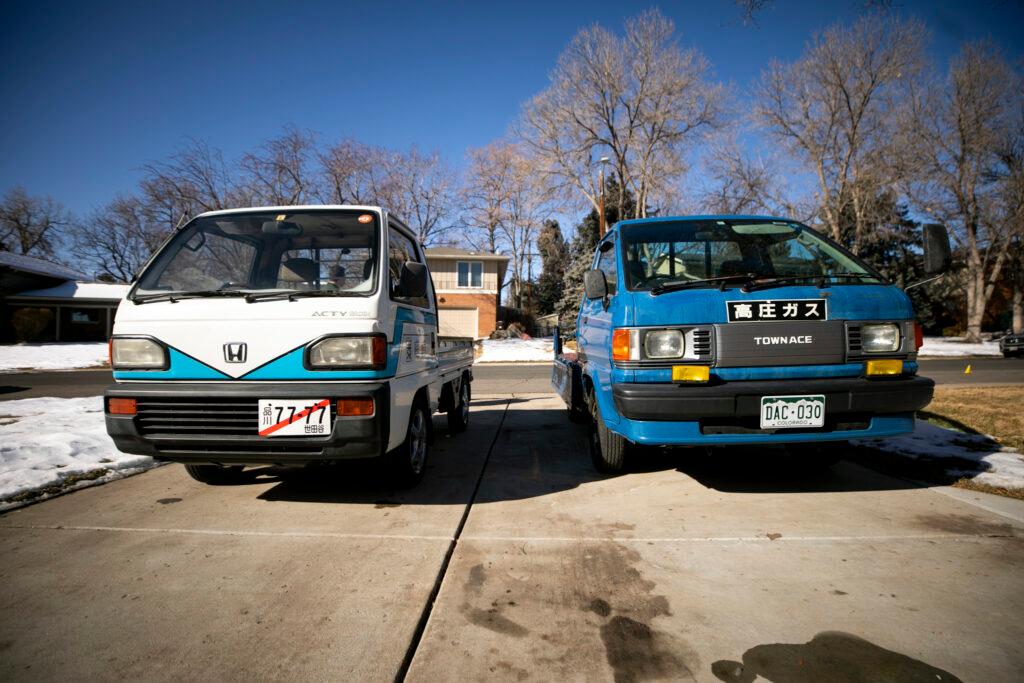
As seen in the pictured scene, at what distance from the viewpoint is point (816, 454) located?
4.05 meters

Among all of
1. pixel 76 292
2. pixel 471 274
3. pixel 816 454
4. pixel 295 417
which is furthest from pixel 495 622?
pixel 76 292

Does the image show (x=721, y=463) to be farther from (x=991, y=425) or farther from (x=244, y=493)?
(x=244, y=493)

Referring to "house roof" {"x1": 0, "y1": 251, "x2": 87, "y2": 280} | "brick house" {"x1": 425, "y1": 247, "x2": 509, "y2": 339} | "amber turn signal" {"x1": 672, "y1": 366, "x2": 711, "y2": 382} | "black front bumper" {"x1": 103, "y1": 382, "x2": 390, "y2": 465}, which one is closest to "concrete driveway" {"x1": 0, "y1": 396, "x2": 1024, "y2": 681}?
"black front bumper" {"x1": 103, "y1": 382, "x2": 390, "y2": 465}

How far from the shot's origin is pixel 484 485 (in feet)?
12.8

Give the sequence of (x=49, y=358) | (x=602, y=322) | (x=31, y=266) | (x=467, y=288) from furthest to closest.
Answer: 1. (x=467, y=288)
2. (x=31, y=266)
3. (x=49, y=358)
4. (x=602, y=322)

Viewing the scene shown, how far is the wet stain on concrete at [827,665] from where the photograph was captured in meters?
1.72

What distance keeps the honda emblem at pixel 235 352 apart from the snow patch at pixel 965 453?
4.40 m

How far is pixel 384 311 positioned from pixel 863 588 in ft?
9.26

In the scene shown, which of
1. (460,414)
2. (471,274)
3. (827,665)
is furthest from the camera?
(471,274)

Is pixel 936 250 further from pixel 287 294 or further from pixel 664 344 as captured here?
pixel 287 294

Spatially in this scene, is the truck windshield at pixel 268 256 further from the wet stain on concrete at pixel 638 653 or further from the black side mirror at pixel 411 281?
the wet stain on concrete at pixel 638 653

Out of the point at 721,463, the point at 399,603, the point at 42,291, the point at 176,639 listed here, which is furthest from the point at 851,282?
the point at 42,291

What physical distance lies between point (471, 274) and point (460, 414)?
2834 centimetres

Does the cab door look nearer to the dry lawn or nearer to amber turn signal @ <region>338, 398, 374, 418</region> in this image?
amber turn signal @ <region>338, 398, 374, 418</region>
